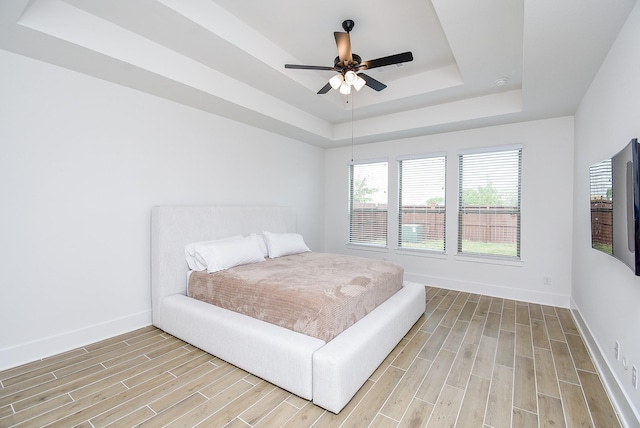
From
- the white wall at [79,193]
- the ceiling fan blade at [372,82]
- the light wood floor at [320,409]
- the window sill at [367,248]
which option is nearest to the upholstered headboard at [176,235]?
the white wall at [79,193]

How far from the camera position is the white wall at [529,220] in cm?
380

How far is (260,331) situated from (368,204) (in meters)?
3.78

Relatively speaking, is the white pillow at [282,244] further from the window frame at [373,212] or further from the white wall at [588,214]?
the white wall at [588,214]

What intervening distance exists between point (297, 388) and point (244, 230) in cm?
248

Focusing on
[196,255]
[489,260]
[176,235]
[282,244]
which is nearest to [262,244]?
[282,244]

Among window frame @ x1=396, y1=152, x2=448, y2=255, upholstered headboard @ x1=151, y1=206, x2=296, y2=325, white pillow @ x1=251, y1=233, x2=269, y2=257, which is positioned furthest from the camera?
window frame @ x1=396, y1=152, x2=448, y2=255

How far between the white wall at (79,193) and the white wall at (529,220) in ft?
12.1

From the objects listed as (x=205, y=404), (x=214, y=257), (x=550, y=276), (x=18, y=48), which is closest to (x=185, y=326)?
(x=214, y=257)

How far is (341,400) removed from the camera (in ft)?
6.07

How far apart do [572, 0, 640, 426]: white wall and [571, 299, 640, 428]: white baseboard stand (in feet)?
0.05

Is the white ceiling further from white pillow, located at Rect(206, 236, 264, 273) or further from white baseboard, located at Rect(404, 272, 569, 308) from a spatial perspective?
white baseboard, located at Rect(404, 272, 569, 308)

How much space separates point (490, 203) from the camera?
4.33 m

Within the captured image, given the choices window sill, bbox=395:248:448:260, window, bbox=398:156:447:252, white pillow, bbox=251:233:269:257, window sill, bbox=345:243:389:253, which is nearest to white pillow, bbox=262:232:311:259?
white pillow, bbox=251:233:269:257

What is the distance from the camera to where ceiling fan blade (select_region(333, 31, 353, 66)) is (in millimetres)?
2331
